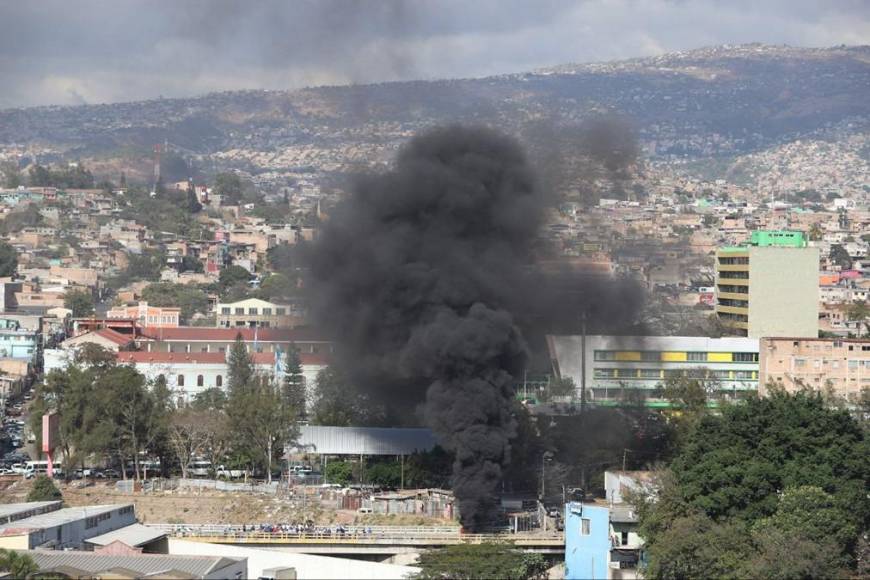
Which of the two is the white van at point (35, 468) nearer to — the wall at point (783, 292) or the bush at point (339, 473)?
the bush at point (339, 473)

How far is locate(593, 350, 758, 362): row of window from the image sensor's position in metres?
58.9

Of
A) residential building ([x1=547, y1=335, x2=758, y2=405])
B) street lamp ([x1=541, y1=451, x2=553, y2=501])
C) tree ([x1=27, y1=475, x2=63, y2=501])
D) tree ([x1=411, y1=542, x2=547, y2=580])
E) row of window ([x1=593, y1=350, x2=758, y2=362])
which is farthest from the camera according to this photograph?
row of window ([x1=593, y1=350, x2=758, y2=362])

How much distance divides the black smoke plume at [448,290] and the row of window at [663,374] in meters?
5.93

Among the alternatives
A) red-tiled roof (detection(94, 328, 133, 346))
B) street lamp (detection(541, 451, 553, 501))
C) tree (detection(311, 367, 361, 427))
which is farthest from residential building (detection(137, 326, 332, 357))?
street lamp (detection(541, 451, 553, 501))

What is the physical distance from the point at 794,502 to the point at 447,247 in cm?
1493

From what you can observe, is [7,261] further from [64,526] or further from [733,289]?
[64,526]

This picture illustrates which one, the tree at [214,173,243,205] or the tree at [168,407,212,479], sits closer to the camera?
the tree at [168,407,212,479]

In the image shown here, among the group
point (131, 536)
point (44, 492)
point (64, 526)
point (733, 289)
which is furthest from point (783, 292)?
point (64, 526)

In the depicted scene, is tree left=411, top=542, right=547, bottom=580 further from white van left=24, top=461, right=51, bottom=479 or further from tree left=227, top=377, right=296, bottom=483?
white van left=24, top=461, right=51, bottom=479

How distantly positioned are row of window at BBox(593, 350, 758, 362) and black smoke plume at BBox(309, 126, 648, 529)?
17.8 feet

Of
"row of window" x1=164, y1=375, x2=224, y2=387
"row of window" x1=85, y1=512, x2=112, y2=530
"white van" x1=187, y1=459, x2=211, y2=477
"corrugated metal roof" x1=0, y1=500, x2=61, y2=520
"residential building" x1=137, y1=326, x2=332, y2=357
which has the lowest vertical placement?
"row of window" x1=85, y1=512, x2=112, y2=530

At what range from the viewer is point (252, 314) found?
89.4 m

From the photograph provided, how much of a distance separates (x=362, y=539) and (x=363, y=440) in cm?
1023

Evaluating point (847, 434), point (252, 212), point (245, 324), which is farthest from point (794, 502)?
point (252, 212)
